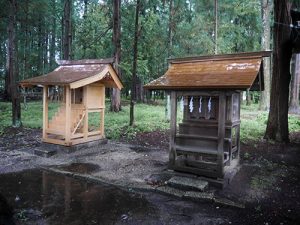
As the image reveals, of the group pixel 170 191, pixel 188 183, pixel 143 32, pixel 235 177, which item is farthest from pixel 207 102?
pixel 143 32

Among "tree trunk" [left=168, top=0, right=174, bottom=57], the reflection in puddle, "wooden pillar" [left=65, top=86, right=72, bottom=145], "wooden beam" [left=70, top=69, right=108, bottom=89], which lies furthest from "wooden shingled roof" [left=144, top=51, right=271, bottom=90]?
"tree trunk" [left=168, top=0, right=174, bottom=57]

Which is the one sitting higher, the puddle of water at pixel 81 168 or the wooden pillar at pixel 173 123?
the wooden pillar at pixel 173 123

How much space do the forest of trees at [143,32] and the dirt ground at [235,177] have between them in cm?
521

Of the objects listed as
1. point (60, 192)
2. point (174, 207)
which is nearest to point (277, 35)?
point (174, 207)

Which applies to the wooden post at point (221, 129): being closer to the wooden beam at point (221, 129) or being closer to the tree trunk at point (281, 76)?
the wooden beam at point (221, 129)

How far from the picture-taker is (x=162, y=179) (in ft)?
23.0

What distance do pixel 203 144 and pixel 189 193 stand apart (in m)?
1.31

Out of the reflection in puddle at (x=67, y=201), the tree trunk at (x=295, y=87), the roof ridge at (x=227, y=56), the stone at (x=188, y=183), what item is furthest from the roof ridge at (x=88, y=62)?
the tree trunk at (x=295, y=87)

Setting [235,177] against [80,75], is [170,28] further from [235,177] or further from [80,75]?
[235,177]

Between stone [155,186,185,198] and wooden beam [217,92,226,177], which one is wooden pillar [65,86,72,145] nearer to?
stone [155,186,185,198]

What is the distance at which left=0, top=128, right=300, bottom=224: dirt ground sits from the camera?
5629mm

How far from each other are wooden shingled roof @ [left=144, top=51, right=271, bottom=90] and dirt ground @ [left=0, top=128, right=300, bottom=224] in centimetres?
240

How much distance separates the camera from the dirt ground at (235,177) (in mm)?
5629

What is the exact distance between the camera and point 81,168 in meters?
7.91
